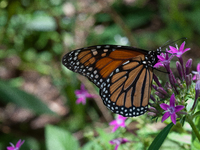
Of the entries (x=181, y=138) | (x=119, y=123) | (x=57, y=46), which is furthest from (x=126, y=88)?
(x=57, y=46)

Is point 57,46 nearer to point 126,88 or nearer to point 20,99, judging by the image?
point 20,99

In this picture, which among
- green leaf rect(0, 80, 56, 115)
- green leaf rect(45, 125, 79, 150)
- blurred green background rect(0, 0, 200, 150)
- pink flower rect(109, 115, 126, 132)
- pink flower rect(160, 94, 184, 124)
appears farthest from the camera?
blurred green background rect(0, 0, 200, 150)

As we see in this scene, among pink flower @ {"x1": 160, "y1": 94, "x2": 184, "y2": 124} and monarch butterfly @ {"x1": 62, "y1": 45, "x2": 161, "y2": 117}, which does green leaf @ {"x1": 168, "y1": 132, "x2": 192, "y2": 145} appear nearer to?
monarch butterfly @ {"x1": 62, "y1": 45, "x2": 161, "y2": 117}

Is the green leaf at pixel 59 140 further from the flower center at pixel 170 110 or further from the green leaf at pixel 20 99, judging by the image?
the flower center at pixel 170 110

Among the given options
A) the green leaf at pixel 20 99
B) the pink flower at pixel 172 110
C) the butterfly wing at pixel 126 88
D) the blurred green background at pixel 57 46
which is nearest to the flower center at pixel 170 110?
the pink flower at pixel 172 110

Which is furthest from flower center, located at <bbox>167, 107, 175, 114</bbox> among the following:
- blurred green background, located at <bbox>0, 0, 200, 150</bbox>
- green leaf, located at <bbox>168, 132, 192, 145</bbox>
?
blurred green background, located at <bbox>0, 0, 200, 150</bbox>
